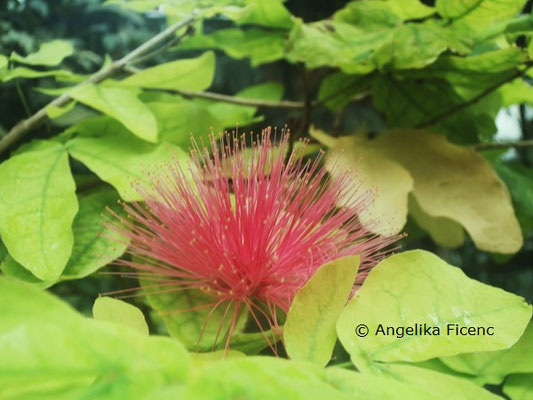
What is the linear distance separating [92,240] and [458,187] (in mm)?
451

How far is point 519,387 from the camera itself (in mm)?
458

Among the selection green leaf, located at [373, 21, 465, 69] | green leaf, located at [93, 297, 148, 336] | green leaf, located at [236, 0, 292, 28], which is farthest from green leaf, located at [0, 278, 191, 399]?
green leaf, located at [236, 0, 292, 28]

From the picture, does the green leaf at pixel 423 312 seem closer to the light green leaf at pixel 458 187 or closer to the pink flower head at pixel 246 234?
the pink flower head at pixel 246 234

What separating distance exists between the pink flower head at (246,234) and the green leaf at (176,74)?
171mm

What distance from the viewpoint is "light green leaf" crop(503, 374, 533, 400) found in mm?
452

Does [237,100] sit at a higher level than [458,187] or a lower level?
higher

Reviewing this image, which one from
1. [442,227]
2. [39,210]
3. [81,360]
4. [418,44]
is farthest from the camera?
[442,227]

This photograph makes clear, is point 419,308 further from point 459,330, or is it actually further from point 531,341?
point 531,341

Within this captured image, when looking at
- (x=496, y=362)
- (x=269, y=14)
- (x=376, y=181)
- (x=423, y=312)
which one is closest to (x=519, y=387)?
(x=496, y=362)

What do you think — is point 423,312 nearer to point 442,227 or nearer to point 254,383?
point 254,383

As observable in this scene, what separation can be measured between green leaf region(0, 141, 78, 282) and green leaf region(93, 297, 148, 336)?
0.20 feet

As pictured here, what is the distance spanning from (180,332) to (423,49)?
427 millimetres

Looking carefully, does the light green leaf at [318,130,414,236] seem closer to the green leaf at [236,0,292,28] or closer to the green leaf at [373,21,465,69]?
the green leaf at [373,21,465,69]

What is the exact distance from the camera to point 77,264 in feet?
1.67
